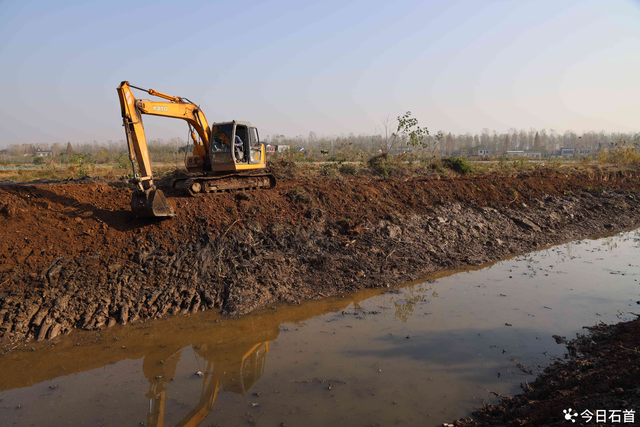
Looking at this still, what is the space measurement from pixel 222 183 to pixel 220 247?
3665mm

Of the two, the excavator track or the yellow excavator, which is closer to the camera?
the yellow excavator

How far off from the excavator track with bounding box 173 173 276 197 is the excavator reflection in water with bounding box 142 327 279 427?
5.72 m

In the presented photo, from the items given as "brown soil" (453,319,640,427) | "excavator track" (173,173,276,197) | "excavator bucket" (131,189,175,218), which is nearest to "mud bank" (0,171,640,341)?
"excavator bucket" (131,189,175,218)

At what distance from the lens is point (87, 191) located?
Answer: 30.4ft

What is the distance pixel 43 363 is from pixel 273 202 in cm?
626

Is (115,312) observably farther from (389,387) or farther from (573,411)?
(573,411)

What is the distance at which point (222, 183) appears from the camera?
1159 centimetres

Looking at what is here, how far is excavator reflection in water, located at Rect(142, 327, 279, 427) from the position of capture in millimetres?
4641

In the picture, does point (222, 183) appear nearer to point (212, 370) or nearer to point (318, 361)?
point (212, 370)

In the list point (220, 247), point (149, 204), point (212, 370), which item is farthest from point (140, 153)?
point (212, 370)

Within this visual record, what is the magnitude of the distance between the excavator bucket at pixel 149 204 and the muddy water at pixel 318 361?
2.55 m

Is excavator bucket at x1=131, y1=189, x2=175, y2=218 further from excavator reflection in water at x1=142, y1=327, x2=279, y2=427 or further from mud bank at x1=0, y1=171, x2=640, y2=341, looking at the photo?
excavator reflection in water at x1=142, y1=327, x2=279, y2=427

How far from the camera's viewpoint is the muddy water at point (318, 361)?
15.0 feet

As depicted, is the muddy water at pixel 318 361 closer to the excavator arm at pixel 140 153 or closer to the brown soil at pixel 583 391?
the brown soil at pixel 583 391
